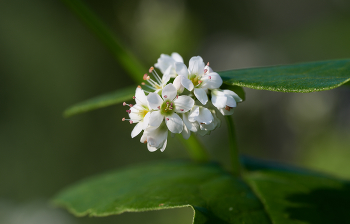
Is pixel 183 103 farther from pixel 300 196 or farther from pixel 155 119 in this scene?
pixel 300 196

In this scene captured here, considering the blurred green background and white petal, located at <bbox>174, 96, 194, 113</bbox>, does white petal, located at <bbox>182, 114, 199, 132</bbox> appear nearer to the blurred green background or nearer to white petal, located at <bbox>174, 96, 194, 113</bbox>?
white petal, located at <bbox>174, 96, 194, 113</bbox>

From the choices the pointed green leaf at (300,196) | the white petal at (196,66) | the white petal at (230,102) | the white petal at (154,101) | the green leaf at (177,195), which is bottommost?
the pointed green leaf at (300,196)

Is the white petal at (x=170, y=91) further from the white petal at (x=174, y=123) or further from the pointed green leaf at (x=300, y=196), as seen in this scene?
the pointed green leaf at (x=300, y=196)

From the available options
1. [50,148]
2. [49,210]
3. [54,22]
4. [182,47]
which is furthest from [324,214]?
[54,22]

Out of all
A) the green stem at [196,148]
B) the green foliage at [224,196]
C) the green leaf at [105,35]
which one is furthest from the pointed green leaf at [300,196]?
the green leaf at [105,35]

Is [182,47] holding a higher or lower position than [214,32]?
lower

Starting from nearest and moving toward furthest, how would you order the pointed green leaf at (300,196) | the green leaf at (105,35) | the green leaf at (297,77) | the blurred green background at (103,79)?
the green leaf at (297,77) < the pointed green leaf at (300,196) < the green leaf at (105,35) < the blurred green background at (103,79)

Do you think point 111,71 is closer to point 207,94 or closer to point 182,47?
point 182,47
